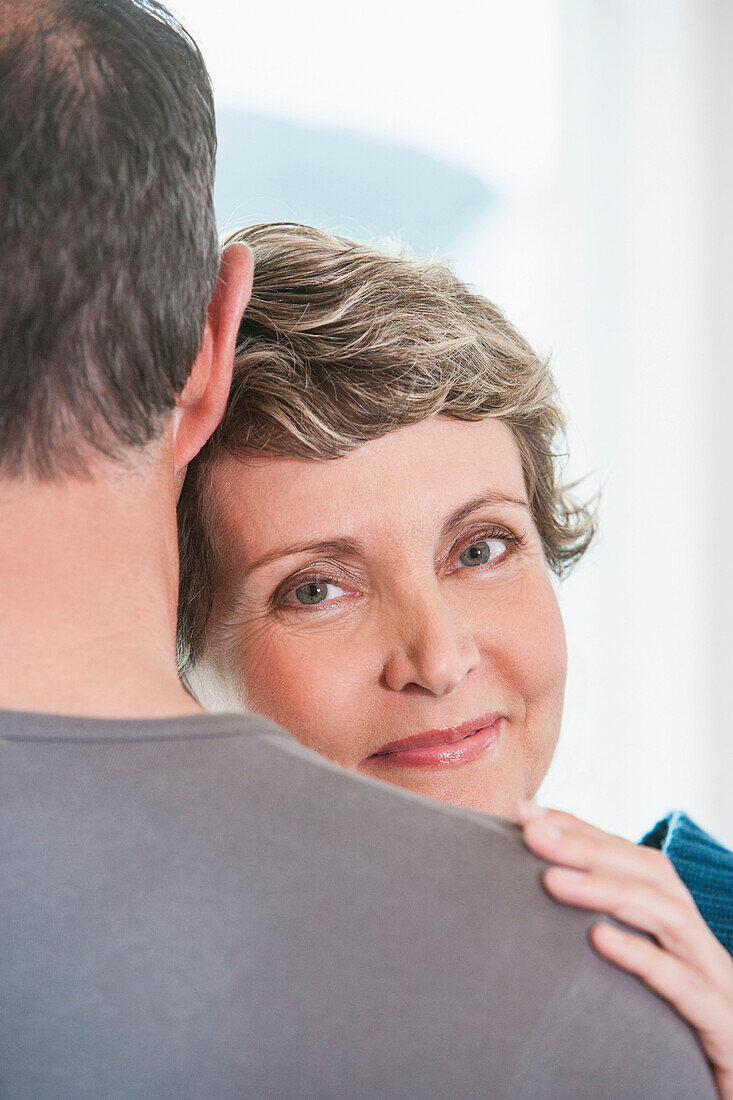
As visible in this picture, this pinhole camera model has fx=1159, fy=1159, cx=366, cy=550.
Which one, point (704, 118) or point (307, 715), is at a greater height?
point (704, 118)

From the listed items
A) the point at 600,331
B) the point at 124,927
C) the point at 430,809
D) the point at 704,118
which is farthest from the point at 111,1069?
the point at 704,118

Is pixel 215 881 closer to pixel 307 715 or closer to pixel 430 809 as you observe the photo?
pixel 430 809

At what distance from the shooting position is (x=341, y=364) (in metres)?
1.24

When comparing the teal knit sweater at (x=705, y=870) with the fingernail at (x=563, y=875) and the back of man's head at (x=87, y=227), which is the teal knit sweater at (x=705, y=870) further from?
the back of man's head at (x=87, y=227)

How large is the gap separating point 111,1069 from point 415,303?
944 mm

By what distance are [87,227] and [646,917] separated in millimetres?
496

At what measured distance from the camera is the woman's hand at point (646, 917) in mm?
605

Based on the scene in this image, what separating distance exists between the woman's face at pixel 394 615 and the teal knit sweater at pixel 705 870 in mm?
238

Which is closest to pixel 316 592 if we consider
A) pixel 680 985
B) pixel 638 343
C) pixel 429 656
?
pixel 429 656

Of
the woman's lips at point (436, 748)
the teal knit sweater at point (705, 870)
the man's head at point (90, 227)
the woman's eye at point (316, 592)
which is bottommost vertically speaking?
the teal knit sweater at point (705, 870)

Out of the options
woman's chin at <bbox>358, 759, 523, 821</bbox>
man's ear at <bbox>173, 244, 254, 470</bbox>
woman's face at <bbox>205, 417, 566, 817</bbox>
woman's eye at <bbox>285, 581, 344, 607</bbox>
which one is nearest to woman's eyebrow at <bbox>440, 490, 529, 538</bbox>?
woman's face at <bbox>205, 417, 566, 817</bbox>

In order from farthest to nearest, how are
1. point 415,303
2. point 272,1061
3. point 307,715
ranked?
point 415,303, point 307,715, point 272,1061

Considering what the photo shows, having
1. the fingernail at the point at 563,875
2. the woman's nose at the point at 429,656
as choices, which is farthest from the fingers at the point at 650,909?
the woman's nose at the point at 429,656

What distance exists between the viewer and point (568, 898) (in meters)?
0.60
